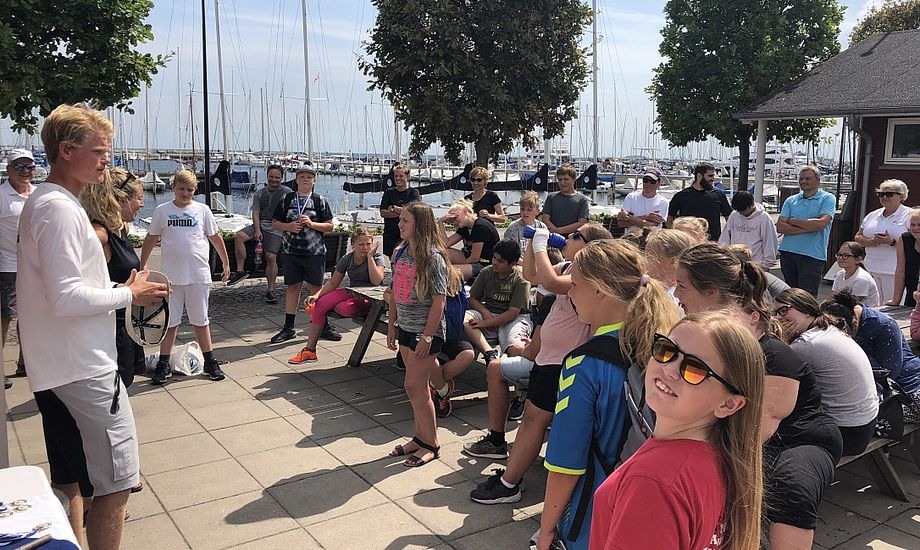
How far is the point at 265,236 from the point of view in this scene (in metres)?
10.0

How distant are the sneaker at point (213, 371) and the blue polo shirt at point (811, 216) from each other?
6.11 m

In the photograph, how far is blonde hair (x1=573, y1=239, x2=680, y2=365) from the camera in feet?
8.72

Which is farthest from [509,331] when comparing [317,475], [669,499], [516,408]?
[669,499]

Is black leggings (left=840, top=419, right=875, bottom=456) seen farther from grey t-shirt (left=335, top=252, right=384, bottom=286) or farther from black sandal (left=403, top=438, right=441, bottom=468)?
grey t-shirt (left=335, top=252, right=384, bottom=286)

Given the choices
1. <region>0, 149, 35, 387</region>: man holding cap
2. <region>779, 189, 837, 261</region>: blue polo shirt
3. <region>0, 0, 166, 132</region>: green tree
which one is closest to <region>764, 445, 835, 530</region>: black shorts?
<region>779, 189, 837, 261</region>: blue polo shirt

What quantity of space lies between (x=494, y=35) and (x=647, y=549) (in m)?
11.5

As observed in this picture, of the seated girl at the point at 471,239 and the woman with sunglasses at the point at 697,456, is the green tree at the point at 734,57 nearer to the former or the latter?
the seated girl at the point at 471,239

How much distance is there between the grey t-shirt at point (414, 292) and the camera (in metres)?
4.94

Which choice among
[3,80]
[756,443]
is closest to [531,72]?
[3,80]

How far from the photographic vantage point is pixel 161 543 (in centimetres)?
375

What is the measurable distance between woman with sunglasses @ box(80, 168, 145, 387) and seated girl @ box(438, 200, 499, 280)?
11.1 feet

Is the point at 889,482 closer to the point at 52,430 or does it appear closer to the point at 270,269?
the point at 52,430

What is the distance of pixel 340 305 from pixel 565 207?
316 cm

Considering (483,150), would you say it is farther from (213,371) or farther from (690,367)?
(690,367)
